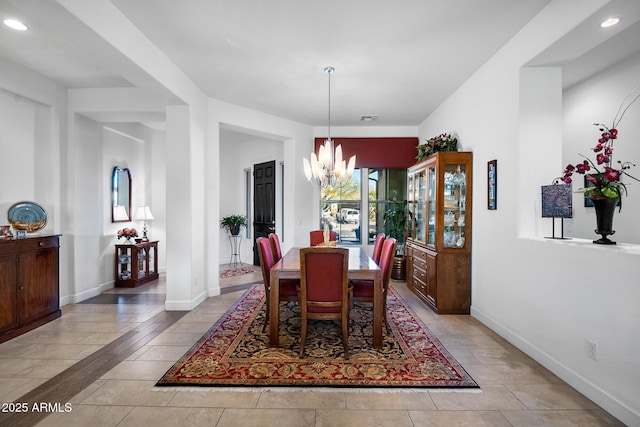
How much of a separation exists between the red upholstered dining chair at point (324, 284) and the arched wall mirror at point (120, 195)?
4209mm

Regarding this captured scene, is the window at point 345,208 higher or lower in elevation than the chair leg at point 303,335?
higher

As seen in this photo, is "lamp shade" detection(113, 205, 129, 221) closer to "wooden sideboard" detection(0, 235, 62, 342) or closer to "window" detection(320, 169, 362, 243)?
"wooden sideboard" detection(0, 235, 62, 342)

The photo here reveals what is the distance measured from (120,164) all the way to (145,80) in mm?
2861

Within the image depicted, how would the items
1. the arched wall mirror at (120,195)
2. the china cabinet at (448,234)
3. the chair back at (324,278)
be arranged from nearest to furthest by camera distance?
1. the chair back at (324,278)
2. the china cabinet at (448,234)
3. the arched wall mirror at (120,195)

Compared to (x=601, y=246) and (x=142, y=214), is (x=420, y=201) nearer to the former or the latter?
(x=601, y=246)

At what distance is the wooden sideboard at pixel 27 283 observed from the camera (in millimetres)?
3109

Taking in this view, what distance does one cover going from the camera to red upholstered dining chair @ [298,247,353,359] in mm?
2721

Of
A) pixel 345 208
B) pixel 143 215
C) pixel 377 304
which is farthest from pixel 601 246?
pixel 143 215

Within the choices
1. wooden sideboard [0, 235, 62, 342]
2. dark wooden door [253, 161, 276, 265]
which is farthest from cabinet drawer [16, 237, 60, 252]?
dark wooden door [253, 161, 276, 265]

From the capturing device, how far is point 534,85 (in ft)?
9.96

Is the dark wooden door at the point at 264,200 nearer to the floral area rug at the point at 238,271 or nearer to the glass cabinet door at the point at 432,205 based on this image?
the floral area rug at the point at 238,271

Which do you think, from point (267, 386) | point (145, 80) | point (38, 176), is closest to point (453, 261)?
point (267, 386)

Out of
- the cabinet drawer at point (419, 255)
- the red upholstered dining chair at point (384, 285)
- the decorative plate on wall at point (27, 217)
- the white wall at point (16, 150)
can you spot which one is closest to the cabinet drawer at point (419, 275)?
the cabinet drawer at point (419, 255)

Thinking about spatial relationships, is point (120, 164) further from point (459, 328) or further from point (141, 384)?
point (459, 328)
